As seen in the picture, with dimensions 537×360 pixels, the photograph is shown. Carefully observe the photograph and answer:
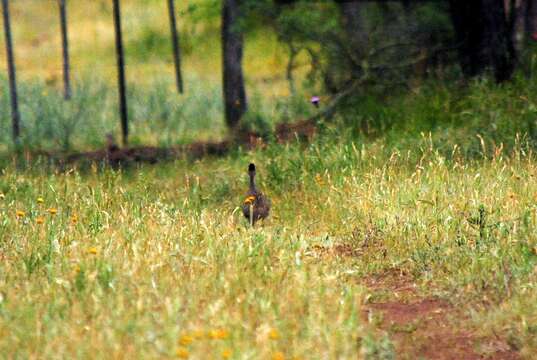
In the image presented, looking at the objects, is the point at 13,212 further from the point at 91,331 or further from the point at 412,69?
the point at 412,69

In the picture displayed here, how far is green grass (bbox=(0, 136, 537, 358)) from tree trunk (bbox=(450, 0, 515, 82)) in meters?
3.32

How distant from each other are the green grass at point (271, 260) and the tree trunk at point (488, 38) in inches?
131

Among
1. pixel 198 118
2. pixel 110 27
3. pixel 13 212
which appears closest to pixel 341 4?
pixel 198 118

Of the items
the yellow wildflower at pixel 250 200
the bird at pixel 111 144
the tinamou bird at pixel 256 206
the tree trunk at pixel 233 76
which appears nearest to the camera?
the yellow wildflower at pixel 250 200

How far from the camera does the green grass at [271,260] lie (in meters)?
5.91

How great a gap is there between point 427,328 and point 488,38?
834cm

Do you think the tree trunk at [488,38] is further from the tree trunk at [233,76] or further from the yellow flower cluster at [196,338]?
the yellow flower cluster at [196,338]

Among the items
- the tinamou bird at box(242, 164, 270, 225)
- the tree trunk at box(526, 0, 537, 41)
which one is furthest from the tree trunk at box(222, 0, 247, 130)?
the tinamou bird at box(242, 164, 270, 225)

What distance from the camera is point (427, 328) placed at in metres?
6.87

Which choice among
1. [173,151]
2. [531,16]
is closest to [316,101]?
[173,151]

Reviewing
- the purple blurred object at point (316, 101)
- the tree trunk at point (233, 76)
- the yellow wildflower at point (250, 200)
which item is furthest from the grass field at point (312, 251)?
the tree trunk at point (233, 76)

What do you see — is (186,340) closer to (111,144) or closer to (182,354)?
(182,354)

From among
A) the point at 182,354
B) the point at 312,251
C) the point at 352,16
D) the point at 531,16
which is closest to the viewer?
the point at 182,354

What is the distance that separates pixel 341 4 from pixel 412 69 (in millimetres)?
11107
